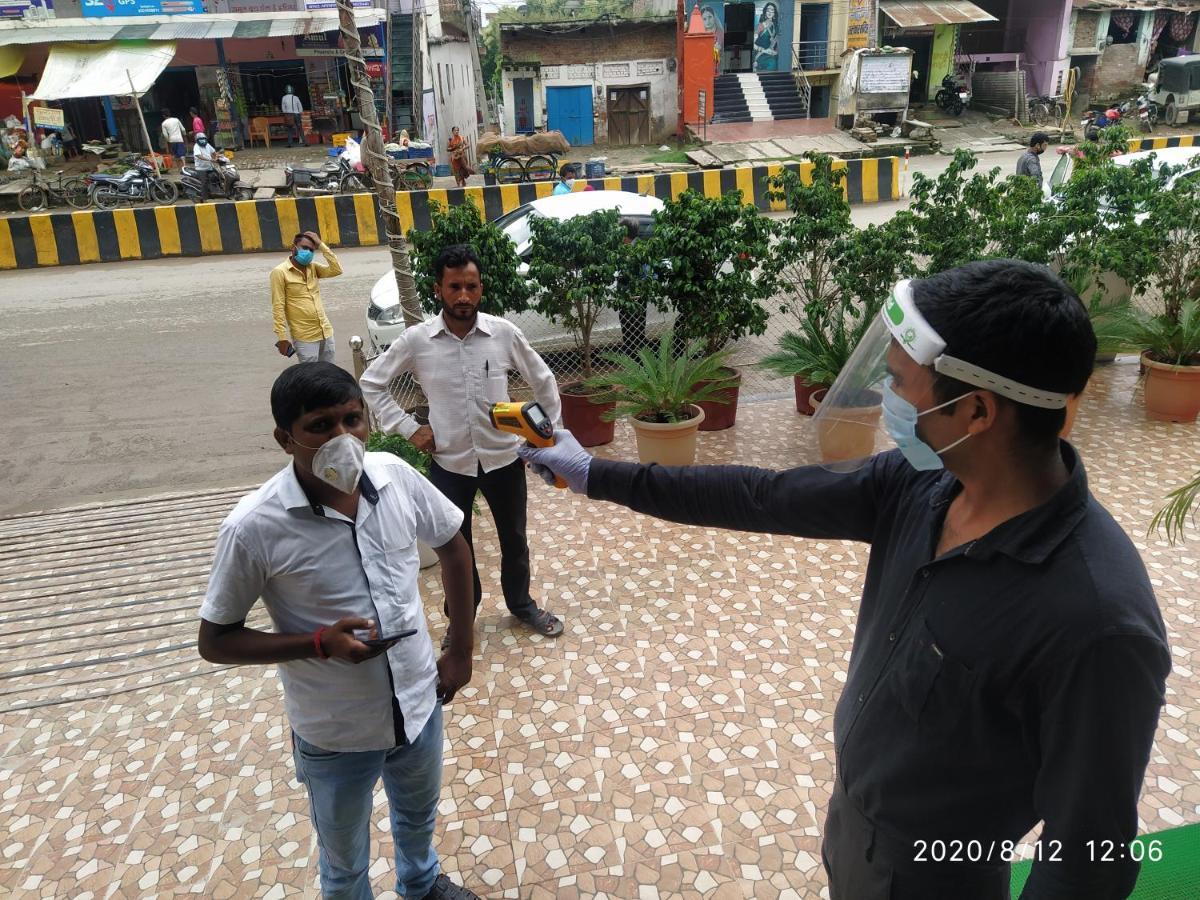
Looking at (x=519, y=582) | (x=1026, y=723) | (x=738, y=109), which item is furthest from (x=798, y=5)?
(x=1026, y=723)

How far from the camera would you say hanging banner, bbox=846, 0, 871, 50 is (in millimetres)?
25156

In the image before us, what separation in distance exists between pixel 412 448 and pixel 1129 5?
32.6 meters

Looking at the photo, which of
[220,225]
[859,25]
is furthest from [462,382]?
[859,25]

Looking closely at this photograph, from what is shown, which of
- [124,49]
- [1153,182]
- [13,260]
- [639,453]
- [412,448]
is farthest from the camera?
[124,49]

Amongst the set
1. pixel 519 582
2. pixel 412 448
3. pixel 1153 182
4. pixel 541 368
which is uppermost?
pixel 1153 182

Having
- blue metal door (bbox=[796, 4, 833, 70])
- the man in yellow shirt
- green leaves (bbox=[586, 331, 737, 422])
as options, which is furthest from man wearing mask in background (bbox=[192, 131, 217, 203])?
blue metal door (bbox=[796, 4, 833, 70])

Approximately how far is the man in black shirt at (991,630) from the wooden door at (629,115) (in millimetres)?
26556

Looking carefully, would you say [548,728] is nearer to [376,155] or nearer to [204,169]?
[376,155]

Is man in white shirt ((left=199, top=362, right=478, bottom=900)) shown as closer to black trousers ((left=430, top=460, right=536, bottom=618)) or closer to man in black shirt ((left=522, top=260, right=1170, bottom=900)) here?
man in black shirt ((left=522, top=260, right=1170, bottom=900))

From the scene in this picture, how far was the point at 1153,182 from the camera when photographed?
616cm

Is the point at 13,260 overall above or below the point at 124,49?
below

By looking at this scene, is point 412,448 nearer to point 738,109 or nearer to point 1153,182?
point 1153,182

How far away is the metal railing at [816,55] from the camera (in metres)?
26.6

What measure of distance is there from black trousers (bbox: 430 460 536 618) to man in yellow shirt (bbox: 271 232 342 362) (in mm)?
3620
